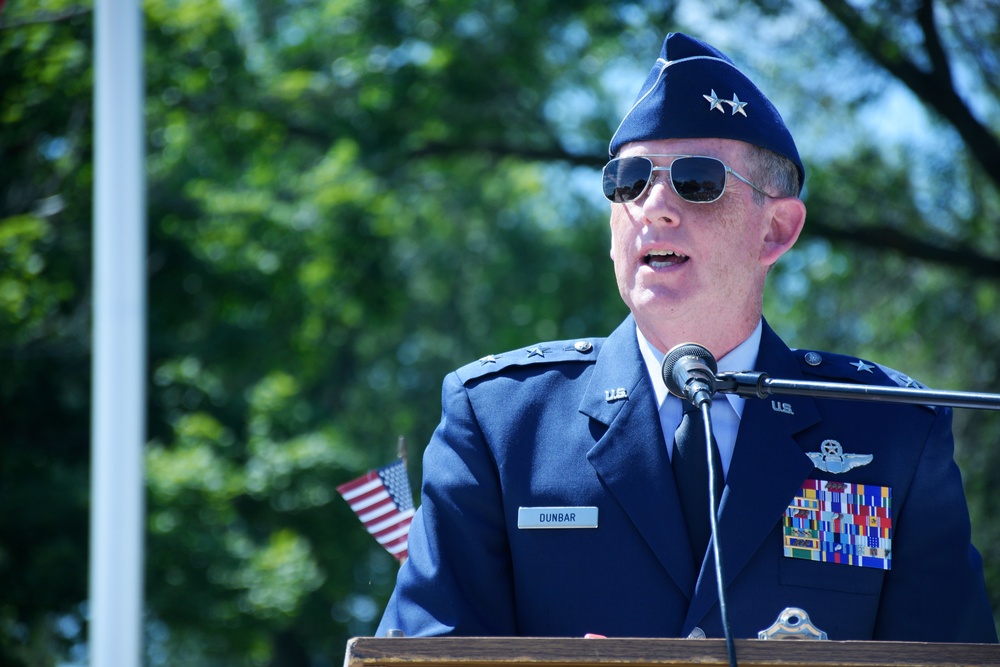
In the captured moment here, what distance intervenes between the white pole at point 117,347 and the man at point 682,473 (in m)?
3.36

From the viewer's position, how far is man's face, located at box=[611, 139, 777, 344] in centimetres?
265

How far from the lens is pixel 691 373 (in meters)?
2.12

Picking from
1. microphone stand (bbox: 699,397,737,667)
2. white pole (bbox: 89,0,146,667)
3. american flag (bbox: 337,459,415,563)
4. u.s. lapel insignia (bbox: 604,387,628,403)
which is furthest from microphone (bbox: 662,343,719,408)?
white pole (bbox: 89,0,146,667)

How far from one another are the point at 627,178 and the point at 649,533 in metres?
0.76

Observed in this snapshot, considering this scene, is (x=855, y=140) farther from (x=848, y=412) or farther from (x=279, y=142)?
(x=848, y=412)

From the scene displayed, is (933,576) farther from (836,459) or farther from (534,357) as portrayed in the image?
(534,357)

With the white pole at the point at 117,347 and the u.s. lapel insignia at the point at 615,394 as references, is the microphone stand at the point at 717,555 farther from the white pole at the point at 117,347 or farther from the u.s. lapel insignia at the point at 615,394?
the white pole at the point at 117,347

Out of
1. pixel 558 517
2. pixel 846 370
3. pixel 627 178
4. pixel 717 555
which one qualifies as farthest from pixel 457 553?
pixel 846 370

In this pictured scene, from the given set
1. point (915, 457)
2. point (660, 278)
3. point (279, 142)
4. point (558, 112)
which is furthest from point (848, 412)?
point (558, 112)

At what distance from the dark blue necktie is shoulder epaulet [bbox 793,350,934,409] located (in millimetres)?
397

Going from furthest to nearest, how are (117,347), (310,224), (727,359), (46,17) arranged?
(310,224) < (46,17) < (117,347) < (727,359)

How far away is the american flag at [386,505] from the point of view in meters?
3.21

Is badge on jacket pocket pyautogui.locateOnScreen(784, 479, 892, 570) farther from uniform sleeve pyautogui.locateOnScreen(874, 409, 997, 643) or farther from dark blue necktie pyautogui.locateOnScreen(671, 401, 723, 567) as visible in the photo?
dark blue necktie pyautogui.locateOnScreen(671, 401, 723, 567)

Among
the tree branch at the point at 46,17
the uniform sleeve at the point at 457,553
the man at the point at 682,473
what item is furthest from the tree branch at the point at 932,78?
the uniform sleeve at the point at 457,553
